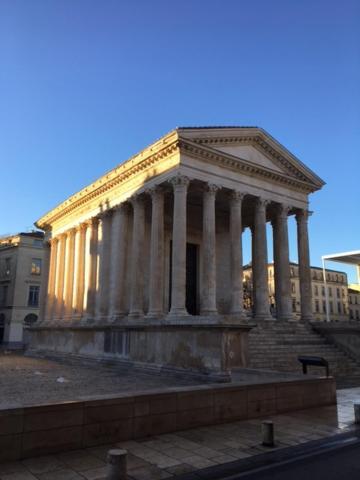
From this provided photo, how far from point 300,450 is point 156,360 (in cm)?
1331

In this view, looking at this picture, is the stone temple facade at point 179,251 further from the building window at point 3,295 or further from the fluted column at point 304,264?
the building window at point 3,295

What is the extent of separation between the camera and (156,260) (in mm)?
23688

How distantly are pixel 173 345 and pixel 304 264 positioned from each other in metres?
12.8

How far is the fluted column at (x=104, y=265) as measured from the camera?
28844 mm

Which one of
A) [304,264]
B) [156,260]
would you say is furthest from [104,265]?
[304,264]

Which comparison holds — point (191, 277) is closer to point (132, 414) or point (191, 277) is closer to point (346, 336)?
point (346, 336)

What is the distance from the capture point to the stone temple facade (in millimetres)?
20797

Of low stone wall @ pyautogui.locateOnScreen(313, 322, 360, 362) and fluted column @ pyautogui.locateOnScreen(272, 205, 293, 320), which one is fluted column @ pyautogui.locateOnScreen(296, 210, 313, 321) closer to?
fluted column @ pyautogui.locateOnScreen(272, 205, 293, 320)

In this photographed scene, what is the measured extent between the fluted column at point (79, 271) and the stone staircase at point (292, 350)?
15161 millimetres

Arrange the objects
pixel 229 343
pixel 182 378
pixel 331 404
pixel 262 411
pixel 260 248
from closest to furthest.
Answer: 1. pixel 262 411
2. pixel 331 404
3. pixel 229 343
4. pixel 182 378
5. pixel 260 248

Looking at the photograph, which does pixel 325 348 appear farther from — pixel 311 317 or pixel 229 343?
pixel 229 343

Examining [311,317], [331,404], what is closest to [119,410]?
[331,404]

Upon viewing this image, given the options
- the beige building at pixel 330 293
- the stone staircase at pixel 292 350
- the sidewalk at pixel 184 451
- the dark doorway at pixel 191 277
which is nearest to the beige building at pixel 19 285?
the dark doorway at pixel 191 277

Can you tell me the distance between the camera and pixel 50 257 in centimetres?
4044
